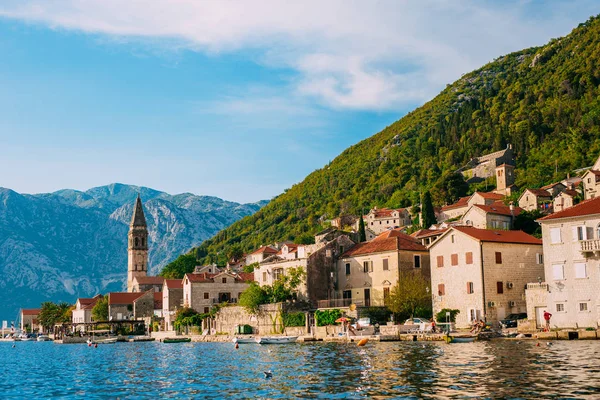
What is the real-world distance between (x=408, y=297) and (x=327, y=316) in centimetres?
960

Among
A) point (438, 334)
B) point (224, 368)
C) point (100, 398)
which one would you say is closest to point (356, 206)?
point (438, 334)

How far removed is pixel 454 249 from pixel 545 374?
3734cm

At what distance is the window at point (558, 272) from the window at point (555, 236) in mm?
1984

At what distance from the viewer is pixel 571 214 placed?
179 feet

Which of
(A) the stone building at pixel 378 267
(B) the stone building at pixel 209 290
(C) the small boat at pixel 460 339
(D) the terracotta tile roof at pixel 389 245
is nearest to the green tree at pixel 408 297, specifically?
(A) the stone building at pixel 378 267

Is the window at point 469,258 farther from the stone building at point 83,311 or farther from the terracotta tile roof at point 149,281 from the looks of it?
the stone building at point 83,311

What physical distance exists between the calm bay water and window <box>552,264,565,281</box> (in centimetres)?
848

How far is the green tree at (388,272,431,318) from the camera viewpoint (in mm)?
71312

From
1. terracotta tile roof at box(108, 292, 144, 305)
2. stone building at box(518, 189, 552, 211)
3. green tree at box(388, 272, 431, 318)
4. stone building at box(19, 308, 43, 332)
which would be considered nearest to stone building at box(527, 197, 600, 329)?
green tree at box(388, 272, 431, 318)

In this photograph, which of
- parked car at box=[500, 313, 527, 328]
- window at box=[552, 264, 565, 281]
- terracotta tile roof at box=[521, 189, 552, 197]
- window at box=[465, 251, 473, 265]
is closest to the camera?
window at box=[552, 264, 565, 281]

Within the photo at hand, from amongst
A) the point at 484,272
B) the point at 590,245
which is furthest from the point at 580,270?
the point at 484,272

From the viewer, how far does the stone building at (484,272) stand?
6350 cm

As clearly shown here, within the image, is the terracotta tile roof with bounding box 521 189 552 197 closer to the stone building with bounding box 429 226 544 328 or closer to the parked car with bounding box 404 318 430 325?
the stone building with bounding box 429 226 544 328

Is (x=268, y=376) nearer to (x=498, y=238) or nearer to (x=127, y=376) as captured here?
(x=127, y=376)
